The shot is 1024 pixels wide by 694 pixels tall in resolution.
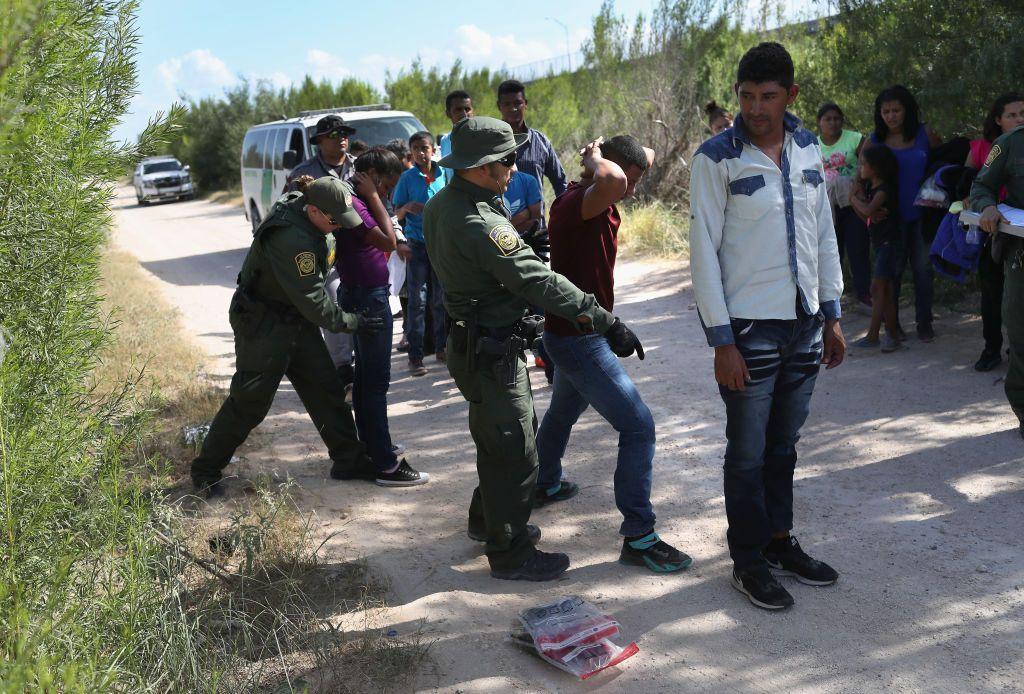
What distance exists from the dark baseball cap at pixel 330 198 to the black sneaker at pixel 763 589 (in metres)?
2.74

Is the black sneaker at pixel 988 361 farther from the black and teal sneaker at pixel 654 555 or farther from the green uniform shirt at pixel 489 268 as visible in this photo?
the green uniform shirt at pixel 489 268

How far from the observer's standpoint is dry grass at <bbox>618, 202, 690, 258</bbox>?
11852 millimetres

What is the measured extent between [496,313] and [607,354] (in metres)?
0.56

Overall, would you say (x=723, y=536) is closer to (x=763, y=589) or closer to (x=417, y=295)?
(x=763, y=589)

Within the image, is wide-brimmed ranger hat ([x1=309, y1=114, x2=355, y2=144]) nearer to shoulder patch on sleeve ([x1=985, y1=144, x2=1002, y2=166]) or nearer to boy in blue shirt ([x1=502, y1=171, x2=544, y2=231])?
boy in blue shirt ([x1=502, y1=171, x2=544, y2=231])

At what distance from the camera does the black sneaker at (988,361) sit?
643 centimetres

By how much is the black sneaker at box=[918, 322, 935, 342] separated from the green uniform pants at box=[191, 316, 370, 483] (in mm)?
4537

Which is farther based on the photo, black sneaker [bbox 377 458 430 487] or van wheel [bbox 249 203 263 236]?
van wheel [bbox 249 203 263 236]

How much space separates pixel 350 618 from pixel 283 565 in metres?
0.55

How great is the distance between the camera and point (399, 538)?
188 inches

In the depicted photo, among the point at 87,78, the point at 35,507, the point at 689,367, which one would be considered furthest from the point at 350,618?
the point at 689,367

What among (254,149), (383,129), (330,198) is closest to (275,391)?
(330,198)

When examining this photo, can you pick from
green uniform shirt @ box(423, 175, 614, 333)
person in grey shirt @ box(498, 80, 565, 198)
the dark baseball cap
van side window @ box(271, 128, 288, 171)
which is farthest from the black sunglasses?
van side window @ box(271, 128, 288, 171)

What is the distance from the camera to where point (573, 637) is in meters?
3.46
